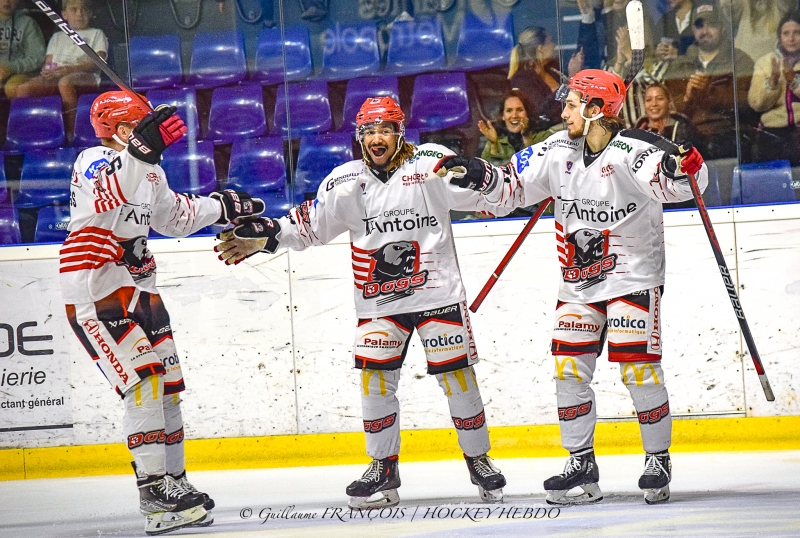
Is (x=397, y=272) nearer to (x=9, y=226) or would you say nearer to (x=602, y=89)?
(x=602, y=89)

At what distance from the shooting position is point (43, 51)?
17.9 ft

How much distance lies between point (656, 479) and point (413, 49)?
114 inches

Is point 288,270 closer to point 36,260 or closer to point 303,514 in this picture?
point 36,260

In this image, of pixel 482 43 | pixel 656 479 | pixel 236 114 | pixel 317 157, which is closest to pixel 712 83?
pixel 482 43

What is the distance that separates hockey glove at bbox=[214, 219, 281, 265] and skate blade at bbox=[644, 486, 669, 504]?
1.66 meters

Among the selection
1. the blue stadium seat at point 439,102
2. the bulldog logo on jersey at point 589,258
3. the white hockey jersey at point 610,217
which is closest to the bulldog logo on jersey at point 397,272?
the white hockey jersey at point 610,217

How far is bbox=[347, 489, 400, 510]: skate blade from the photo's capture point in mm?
3695

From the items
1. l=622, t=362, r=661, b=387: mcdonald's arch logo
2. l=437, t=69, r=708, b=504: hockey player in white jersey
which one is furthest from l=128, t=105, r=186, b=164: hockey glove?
l=622, t=362, r=661, b=387: mcdonald's arch logo

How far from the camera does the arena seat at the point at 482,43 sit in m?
5.34

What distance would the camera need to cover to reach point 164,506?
138 inches

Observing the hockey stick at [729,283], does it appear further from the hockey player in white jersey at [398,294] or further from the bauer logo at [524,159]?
the hockey player in white jersey at [398,294]

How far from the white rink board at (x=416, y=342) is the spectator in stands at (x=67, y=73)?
0.96 meters

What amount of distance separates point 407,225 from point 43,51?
2.83 m

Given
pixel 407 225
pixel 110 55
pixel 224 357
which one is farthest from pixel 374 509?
pixel 110 55
